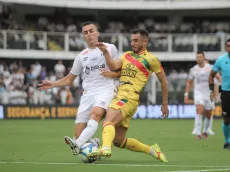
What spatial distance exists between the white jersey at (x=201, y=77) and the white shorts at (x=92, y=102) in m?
9.41

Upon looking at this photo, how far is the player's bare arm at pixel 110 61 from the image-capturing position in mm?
12516

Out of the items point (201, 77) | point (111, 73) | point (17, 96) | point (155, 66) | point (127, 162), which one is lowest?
point (17, 96)

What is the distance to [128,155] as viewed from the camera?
15.3 meters

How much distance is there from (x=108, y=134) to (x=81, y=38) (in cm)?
3284

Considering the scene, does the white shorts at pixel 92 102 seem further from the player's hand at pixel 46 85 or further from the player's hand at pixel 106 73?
the player's hand at pixel 46 85

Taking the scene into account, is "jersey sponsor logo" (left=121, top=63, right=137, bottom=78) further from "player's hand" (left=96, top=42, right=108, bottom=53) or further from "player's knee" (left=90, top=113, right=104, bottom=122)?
"player's knee" (left=90, top=113, right=104, bottom=122)

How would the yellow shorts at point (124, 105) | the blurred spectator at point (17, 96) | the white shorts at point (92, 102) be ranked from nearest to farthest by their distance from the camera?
the yellow shorts at point (124, 105) < the white shorts at point (92, 102) < the blurred spectator at point (17, 96)

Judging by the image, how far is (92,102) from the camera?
1347 centimetres

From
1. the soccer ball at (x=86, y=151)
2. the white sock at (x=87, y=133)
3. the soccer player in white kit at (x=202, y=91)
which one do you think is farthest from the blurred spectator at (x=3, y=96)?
the soccer ball at (x=86, y=151)

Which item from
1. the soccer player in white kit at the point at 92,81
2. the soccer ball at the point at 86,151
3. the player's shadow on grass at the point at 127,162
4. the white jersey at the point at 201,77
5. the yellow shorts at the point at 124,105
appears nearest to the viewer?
the soccer ball at the point at 86,151

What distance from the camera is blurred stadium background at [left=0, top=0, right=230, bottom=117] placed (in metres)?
37.5

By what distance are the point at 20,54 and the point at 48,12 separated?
25.1ft

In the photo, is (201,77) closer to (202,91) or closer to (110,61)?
(202,91)

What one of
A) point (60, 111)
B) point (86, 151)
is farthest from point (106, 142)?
point (60, 111)
